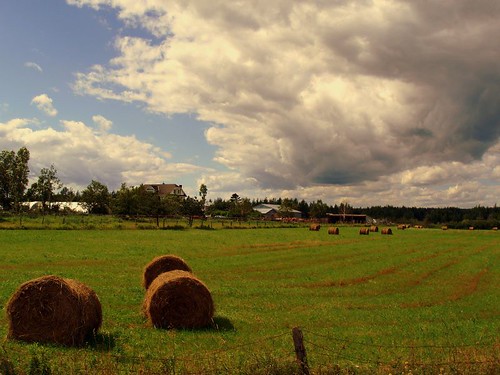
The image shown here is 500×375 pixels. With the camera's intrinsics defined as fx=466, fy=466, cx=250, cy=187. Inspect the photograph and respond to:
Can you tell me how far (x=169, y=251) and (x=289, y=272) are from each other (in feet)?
46.0

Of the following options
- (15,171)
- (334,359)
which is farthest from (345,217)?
(334,359)

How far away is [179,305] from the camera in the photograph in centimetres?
1556

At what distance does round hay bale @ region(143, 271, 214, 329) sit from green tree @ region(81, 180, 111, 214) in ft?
460

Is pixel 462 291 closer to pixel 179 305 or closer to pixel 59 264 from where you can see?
pixel 179 305

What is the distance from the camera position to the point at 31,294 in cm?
1306

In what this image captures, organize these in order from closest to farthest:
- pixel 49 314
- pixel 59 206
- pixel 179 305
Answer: pixel 49 314 → pixel 179 305 → pixel 59 206

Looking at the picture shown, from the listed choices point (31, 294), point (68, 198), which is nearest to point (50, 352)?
point (31, 294)

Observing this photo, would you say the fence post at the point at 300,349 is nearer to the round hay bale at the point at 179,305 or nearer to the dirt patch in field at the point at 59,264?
the round hay bale at the point at 179,305

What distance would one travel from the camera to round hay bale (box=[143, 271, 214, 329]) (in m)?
15.4

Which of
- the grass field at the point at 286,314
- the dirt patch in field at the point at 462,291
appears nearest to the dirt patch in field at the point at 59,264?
the grass field at the point at 286,314

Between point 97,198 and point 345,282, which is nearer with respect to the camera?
point 345,282

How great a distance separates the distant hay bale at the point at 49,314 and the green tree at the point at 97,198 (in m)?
142

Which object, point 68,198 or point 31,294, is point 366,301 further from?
point 68,198

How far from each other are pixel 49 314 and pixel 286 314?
8.49 m
